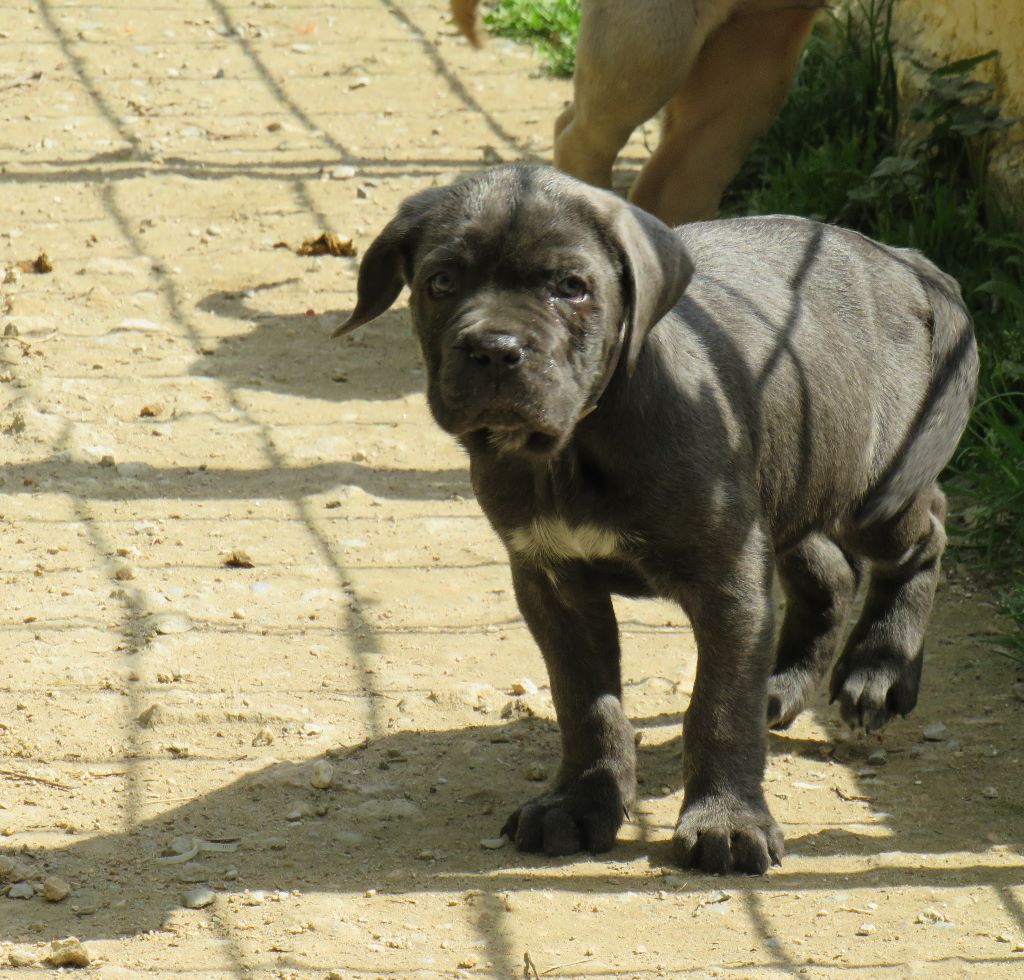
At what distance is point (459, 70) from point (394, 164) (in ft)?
5.28

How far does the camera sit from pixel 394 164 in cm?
899

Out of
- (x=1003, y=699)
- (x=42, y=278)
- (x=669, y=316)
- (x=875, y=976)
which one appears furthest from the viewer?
(x=42, y=278)

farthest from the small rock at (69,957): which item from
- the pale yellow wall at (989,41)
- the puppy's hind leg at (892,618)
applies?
the pale yellow wall at (989,41)

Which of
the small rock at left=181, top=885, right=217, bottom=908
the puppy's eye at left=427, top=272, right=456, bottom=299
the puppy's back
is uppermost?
the puppy's eye at left=427, top=272, right=456, bottom=299

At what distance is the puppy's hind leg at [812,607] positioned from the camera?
15.4ft

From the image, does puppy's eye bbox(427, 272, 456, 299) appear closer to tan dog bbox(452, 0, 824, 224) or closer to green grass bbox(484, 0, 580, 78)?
tan dog bbox(452, 0, 824, 224)

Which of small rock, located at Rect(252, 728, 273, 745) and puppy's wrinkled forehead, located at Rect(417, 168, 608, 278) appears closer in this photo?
puppy's wrinkled forehead, located at Rect(417, 168, 608, 278)

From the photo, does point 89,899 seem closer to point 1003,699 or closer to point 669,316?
point 669,316

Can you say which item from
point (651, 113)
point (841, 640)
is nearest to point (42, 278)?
point (651, 113)

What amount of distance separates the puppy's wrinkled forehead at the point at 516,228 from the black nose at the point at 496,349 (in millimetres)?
214

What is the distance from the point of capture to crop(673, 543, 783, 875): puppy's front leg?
376cm

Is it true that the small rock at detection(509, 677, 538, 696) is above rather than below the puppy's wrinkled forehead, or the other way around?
below

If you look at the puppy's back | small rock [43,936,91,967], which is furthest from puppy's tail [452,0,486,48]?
small rock [43,936,91,967]

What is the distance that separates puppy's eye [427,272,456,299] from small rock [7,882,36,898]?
155 cm
